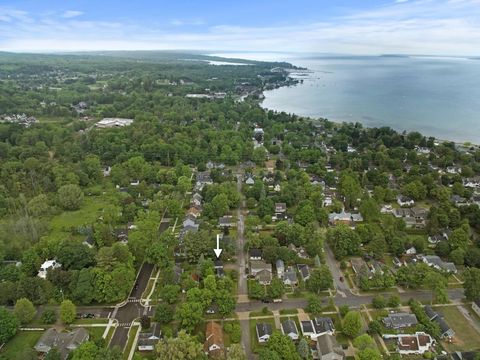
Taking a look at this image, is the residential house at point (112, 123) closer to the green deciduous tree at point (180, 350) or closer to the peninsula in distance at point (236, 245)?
the peninsula in distance at point (236, 245)

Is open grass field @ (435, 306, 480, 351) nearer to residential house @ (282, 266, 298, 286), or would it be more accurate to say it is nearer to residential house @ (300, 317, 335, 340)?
residential house @ (300, 317, 335, 340)

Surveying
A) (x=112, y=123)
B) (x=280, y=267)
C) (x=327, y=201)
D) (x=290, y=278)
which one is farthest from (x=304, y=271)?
(x=112, y=123)

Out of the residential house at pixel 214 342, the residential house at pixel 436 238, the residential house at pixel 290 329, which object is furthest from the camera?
the residential house at pixel 436 238

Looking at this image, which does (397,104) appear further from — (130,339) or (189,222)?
(130,339)

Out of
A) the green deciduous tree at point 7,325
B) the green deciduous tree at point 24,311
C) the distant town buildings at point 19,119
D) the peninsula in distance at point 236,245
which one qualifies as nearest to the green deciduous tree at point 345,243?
the peninsula in distance at point 236,245

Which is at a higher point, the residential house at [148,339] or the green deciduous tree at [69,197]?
the green deciduous tree at [69,197]

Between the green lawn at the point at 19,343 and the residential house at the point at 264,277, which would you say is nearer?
the green lawn at the point at 19,343

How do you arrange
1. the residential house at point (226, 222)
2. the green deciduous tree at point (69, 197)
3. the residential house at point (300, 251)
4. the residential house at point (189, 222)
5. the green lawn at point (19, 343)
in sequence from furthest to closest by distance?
the green deciduous tree at point (69, 197)
the residential house at point (226, 222)
the residential house at point (189, 222)
the residential house at point (300, 251)
the green lawn at point (19, 343)

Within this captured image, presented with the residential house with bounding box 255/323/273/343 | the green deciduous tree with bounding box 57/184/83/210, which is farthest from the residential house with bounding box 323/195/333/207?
the green deciduous tree with bounding box 57/184/83/210
